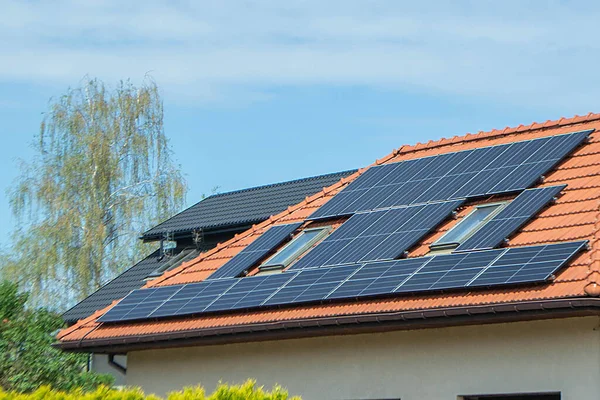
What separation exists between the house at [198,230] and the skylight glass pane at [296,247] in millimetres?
8663

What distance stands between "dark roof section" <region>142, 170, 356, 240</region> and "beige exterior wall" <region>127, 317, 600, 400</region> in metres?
10.1

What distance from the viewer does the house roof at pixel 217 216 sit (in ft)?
92.6

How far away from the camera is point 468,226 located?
16266mm

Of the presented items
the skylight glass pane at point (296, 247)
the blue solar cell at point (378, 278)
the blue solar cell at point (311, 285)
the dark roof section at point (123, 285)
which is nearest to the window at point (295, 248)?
the skylight glass pane at point (296, 247)

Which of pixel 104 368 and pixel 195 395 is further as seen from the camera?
pixel 104 368

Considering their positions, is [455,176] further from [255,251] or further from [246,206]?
[246,206]

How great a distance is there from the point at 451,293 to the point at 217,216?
1511 centimetres

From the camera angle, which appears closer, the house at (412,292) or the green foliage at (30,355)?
the house at (412,292)

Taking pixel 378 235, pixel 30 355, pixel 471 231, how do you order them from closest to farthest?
1. pixel 471 231
2. pixel 378 235
3. pixel 30 355

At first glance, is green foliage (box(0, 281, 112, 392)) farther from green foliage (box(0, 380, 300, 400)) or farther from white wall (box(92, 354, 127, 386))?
green foliage (box(0, 380, 300, 400))

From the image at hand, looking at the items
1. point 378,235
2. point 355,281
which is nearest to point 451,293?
point 355,281

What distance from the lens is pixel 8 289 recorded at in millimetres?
20969

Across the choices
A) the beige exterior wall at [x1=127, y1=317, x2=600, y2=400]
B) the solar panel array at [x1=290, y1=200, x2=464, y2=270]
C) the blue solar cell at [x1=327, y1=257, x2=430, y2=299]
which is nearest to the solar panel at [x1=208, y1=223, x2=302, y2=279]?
the solar panel array at [x1=290, y1=200, x2=464, y2=270]

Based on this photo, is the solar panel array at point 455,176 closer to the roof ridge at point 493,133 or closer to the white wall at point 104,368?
the roof ridge at point 493,133
